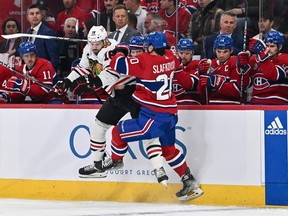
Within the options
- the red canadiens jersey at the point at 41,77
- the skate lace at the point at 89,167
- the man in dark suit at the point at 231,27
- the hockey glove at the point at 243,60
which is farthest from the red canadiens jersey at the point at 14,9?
the hockey glove at the point at 243,60

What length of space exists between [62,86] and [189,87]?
1.06 metres

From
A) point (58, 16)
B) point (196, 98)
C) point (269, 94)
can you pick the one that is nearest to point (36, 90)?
point (58, 16)

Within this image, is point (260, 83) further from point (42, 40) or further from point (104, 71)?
point (42, 40)

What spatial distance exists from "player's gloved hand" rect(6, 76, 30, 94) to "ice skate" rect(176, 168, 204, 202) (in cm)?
194

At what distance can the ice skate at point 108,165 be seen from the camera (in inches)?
335

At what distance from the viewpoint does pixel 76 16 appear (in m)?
9.79

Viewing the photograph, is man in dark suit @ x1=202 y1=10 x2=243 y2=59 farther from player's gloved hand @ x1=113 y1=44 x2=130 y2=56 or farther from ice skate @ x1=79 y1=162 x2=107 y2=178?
ice skate @ x1=79 y1=162 x2=107 y2=178

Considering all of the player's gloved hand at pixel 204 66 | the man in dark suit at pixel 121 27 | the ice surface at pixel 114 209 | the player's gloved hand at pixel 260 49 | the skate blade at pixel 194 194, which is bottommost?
the ice surface at pixel 114 209

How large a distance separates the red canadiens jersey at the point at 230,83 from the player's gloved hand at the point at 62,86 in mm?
1209

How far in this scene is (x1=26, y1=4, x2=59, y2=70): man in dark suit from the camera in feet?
32.0

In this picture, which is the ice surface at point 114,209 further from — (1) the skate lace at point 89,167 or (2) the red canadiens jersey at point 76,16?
(2) the red canadiens jersey at point 76,16

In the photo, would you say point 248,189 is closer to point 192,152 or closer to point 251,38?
point 192,152

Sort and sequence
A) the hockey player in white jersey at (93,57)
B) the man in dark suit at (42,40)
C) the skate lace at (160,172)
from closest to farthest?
the skate lace at (160,172), the hockey player in white jersey at (93,57), the man in dark suit at (42,40)

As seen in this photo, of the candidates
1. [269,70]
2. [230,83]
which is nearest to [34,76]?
[230,83]
